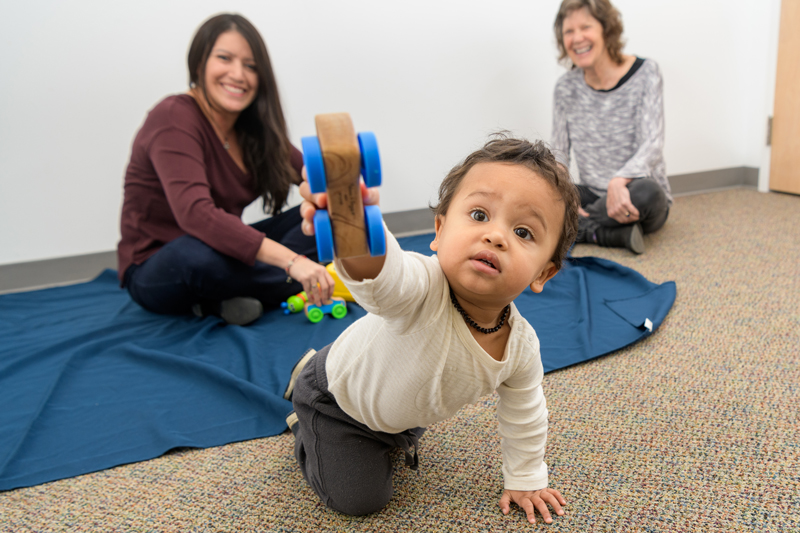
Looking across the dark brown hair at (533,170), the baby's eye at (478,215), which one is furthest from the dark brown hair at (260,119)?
the baby's eye at (478,215)

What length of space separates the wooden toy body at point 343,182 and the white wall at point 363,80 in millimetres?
1769

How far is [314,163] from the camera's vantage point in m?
0.43

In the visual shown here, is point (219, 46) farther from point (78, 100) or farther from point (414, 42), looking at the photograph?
point (414, 42)

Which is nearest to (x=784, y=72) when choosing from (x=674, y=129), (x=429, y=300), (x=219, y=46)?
(x=674, y=129)

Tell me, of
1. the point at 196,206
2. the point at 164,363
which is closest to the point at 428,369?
the point at 164,363

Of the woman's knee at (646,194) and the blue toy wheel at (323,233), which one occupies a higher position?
the blue toy wheel at (323,233)

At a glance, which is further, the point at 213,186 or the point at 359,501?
the point at 213,186

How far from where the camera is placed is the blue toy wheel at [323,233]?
443mm

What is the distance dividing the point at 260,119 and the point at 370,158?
1220mm

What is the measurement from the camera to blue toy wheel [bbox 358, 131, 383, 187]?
1.47 feet

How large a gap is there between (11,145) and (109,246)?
1.48ft

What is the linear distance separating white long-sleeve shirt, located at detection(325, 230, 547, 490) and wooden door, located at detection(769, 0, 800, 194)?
233 centimetres

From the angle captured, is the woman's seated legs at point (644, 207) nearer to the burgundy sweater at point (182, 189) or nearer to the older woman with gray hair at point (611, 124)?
the older woman with gray hair at point (611, 124)

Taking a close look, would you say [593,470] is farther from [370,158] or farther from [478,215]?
[370,158]
